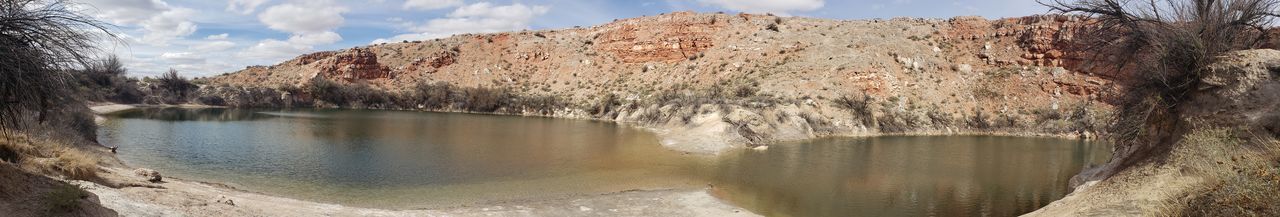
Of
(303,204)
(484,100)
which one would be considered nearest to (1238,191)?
(303,204)

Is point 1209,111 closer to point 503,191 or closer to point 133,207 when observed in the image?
point 503,191

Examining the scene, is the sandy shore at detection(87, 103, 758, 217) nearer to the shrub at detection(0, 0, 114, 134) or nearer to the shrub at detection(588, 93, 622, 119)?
the shrub at detection(0, 0, 114, 134)

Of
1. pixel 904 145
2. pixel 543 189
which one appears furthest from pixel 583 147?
pixel 904 145

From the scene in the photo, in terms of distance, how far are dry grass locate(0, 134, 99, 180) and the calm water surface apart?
4.14 m

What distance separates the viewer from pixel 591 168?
20297 millimetres

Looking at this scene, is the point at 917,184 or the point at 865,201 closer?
the point at 865,201

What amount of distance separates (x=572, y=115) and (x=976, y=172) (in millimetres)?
35055

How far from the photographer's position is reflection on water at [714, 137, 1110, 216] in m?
14.8

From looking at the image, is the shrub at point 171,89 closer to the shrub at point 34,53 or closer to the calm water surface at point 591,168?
the calm water surface at point 591,168

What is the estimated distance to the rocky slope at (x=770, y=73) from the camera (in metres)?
38.0

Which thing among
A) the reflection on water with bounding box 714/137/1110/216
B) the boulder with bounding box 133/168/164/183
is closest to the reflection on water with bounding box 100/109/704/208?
the boulder with bounding box 133/168/164/183

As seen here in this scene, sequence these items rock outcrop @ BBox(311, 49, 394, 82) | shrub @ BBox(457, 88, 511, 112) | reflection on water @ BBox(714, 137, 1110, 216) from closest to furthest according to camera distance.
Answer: reflection on water @ BBox(714, 137, 1110, 216) < shrub @ BBox(457, 88, 511, 112) < rock outcrop @ BBox(311, 49, 394, 82)

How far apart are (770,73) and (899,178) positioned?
90.9 feet

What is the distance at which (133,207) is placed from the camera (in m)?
8.98
